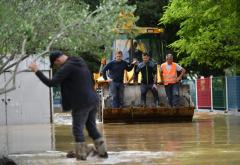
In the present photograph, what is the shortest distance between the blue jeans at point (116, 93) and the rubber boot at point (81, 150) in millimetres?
9762

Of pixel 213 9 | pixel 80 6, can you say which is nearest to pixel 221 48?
pixel 213 9

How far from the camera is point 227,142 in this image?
1219 centimetres

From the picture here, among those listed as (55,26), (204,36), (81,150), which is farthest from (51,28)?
(204,36)

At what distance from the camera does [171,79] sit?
1958cm

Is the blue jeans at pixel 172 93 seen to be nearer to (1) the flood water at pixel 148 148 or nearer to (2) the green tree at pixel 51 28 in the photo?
(1) the flood water at pixel 148 148

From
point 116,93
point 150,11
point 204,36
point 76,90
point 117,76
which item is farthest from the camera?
point 150,11

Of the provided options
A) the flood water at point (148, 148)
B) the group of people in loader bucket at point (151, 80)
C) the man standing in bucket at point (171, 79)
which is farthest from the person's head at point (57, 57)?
the man standing in bucket at point (171, 79)

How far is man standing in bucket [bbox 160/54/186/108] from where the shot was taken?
64.2 ft

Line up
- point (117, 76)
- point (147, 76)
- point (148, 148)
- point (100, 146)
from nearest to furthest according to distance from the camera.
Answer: point (100, 146)
point (148, 148)
point (117, 76)
point (147, 76)

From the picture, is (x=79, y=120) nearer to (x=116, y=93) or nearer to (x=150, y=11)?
(x=116, y=93)

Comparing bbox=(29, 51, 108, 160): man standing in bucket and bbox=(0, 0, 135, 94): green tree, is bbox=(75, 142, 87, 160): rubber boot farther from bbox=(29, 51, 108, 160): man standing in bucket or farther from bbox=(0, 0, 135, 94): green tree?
bbox=(0, 0, 135, 94): green tree

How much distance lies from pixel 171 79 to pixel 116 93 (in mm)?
1732

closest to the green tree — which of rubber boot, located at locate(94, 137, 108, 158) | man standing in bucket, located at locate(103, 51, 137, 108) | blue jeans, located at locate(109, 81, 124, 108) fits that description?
rubber boot, located at locate(94, 137, 108, 158)

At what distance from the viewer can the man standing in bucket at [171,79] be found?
770 inches
